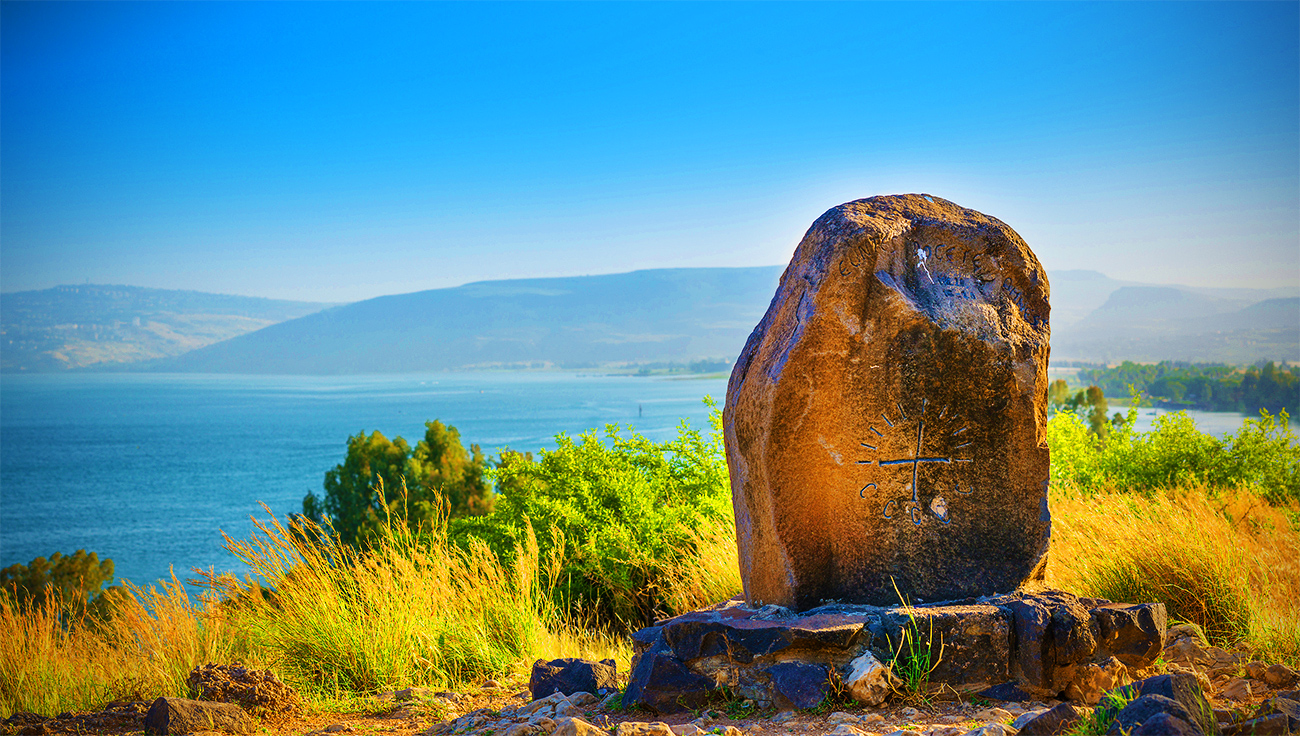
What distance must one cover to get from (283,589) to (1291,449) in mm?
12080

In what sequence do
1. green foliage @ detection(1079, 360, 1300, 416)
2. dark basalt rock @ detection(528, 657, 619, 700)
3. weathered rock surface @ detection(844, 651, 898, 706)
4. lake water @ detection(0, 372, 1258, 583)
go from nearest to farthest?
weathered rock surface @ detection(844, 651, 898, 706) → dark basalt rock @ detection(528, 657, 619, 700) → green foliage @ detection(1079, 360, 1300, 416) → lake water @ detection(0, 372, 1258, 583)

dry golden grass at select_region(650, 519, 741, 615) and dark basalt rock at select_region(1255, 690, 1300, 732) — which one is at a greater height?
dark basalt rock at select_region(1255, 690, 1300, 732)

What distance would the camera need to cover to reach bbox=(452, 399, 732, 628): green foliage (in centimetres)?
809

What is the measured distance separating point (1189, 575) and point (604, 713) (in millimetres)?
3931

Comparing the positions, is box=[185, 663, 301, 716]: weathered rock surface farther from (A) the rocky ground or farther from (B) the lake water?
(B) the lake water

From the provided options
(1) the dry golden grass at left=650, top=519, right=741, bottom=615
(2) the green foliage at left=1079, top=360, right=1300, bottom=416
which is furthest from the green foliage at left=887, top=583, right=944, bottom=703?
(2) the green foliage at left=1079, top=360, right=1300, bottom=416

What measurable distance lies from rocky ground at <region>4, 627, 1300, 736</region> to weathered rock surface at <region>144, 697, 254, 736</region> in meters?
0.16

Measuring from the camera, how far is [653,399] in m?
137

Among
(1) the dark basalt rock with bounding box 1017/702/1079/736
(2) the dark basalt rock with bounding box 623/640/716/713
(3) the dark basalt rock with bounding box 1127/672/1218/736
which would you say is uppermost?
(3) the dark basalt rock with bounding box 1127/672/1218/736

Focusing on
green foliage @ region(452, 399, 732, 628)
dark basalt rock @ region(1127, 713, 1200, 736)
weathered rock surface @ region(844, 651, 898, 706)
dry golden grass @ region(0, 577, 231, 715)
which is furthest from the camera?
green foliage @ region(452, 399, 732, 628)

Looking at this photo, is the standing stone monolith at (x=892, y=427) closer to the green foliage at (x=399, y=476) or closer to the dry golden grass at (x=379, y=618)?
the dry golden grass at (x=379, y=618)

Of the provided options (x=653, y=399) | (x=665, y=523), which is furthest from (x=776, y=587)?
(x=653, y=399)

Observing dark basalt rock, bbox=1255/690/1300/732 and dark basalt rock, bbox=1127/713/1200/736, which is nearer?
Answer: dark basalt rock, bbox=1127/713/1200/736

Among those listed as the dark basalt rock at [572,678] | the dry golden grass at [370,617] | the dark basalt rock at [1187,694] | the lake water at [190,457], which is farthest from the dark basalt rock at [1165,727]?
the lake water at [190,457]
